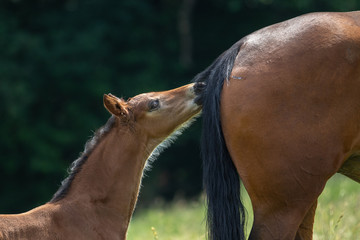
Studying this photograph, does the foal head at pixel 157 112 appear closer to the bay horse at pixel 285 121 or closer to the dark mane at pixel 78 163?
the dark mane at pixel 78 163

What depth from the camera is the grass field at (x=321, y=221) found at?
227 inches

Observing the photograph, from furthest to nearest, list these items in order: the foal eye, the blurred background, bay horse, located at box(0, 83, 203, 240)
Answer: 1. the blurred background
2. the foal eye
3. bay horse, located at box(0, 83, 203, 240)

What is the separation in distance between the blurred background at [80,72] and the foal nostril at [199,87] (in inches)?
521

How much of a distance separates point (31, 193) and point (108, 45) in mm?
5152

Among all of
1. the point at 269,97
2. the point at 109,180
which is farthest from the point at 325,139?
the point at 109,180

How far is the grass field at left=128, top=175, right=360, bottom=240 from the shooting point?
5.75 meters

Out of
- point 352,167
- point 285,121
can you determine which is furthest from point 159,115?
point 352,167

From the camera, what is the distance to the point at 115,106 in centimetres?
489

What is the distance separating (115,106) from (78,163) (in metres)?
0.53

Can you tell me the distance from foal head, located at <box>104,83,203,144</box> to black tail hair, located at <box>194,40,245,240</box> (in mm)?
877

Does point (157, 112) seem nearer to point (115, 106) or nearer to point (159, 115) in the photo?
point (159, 115)

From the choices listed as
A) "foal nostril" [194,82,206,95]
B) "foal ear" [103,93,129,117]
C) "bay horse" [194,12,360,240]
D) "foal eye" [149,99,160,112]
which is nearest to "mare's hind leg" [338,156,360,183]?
"bay horse" [194,12,360,240]

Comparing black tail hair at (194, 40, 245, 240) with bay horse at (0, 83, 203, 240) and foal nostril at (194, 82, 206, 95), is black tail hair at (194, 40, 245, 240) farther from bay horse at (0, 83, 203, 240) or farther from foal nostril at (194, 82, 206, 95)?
bay horse at (0, 83, 203, 240)

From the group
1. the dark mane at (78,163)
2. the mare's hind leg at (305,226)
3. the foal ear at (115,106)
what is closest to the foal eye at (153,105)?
the foal ear at (115,106)
